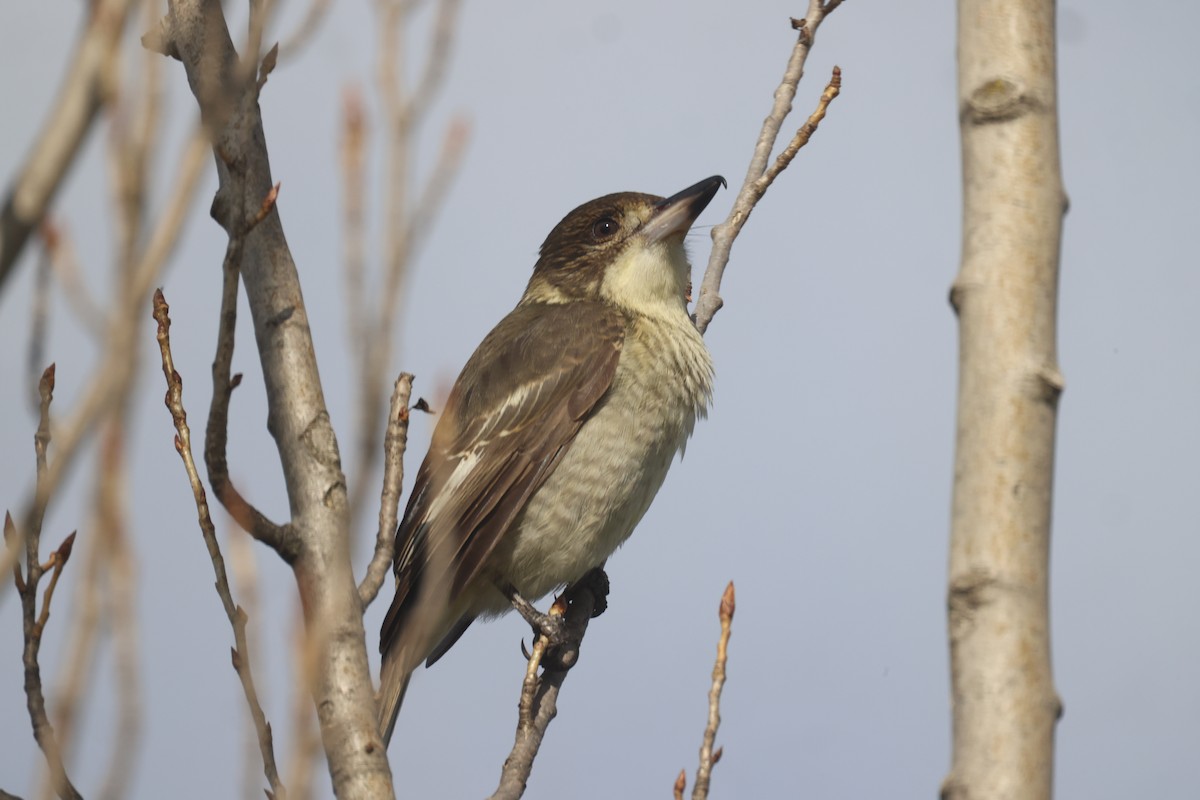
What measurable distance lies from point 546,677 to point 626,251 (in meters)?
2.33

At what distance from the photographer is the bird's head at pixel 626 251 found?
6328 millimetres

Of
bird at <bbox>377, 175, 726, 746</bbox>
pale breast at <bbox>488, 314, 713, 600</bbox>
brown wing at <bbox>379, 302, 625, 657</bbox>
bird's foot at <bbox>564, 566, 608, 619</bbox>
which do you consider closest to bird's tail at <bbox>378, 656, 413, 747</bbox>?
bird at <bbox>377, 175, 726, 746</bbox>

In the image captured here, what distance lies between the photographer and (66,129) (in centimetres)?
149

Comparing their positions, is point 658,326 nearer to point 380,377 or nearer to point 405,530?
point 405,530

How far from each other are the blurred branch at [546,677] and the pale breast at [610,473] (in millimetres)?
117

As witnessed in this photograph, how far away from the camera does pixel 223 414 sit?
270 centimetres

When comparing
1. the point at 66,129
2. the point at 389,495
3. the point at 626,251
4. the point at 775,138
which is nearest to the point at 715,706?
the point at 389,495

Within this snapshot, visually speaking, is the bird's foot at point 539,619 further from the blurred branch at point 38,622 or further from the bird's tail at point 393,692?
the blurred branch at point 38,622

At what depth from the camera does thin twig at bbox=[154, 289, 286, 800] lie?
122 inches

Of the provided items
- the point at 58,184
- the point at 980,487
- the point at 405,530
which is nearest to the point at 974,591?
the point at 980,487

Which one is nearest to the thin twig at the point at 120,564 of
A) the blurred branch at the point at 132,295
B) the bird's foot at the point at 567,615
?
the blurred branch at the point at 132,295

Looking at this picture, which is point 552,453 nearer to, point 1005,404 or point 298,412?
point 298,412

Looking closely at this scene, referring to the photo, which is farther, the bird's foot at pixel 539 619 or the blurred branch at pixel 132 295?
the bird's foot at pixel 539 619

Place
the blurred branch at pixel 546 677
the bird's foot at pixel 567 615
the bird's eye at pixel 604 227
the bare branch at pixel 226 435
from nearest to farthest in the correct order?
the bare branch at pixel 226 435 → the blurred branch at pixel 546 677 → the bird's foot at pixel 567 615 → the bird's eye at pixel 604 227
